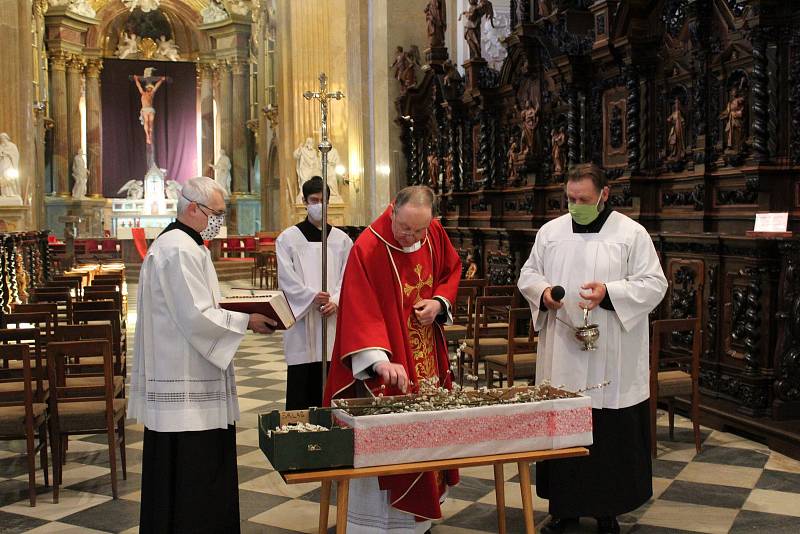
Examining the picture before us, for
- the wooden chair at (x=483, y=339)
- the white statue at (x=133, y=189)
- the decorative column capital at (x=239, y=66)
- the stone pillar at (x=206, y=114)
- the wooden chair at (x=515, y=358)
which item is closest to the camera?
the wooden chair at (x=515, y=358)

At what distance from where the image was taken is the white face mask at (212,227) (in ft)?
14.5

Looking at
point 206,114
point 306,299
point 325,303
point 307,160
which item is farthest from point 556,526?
point 206,114

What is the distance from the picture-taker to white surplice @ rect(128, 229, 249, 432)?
4.14 metres

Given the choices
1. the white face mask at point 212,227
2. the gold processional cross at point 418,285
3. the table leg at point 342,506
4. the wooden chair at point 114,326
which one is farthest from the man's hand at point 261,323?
the wooden chair at point 114,326

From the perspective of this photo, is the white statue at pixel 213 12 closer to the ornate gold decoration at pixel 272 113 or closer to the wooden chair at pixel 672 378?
the ornate gold decoration at pixel 272 113

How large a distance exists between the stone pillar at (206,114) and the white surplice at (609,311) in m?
35.5

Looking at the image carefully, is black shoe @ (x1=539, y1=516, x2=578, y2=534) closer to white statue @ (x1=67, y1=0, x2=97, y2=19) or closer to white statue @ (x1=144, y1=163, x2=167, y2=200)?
white statue @ (x1=144, y1=163, x2=167, y2=200)

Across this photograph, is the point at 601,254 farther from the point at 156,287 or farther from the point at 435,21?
the point at 435,21

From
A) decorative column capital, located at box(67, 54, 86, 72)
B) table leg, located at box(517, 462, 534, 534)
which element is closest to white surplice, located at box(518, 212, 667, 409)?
table leg, located at box(517, 462, 534, 534)

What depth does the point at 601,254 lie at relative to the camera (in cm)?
491

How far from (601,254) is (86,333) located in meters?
3.55

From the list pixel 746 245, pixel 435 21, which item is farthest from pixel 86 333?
pixel 435 21

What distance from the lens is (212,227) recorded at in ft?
14.7

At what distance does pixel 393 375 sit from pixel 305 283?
8.87 feet
